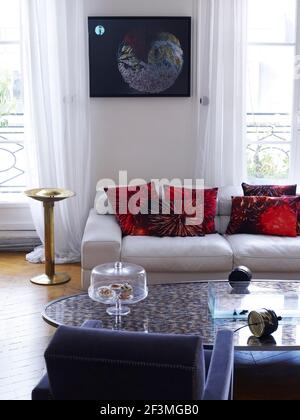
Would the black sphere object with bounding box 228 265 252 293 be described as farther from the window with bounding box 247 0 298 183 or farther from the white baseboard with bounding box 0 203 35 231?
the white baseboard with bounding box 0 203 35 231

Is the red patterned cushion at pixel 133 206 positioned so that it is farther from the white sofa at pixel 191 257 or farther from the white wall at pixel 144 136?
the white wall at pixel 144 136

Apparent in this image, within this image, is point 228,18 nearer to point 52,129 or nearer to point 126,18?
point 126,18

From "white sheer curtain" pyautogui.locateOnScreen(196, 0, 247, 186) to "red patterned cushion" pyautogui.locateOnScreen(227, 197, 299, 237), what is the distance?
0.59 metres

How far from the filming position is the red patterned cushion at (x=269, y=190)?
16.1 feet

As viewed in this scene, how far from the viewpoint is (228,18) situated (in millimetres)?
5121

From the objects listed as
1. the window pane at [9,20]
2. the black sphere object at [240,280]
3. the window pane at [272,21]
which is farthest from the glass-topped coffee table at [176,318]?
the window pane at [9,20]

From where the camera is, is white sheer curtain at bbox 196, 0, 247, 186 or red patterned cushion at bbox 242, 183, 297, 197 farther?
white sheer curtain at bbox 196, 0, 247, 186

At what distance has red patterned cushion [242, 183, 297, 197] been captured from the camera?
4910 millimetres

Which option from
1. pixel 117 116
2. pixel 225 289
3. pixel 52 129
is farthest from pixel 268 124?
pixel 225 289

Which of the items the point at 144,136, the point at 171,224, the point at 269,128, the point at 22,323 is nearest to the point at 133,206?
the point at 171,224

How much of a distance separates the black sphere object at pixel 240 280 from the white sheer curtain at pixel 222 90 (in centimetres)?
182

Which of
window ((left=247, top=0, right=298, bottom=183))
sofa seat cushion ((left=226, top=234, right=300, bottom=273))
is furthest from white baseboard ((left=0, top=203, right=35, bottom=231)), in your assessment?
sofa seat cushion ((left=226, top=234, right=300, bottom=273))

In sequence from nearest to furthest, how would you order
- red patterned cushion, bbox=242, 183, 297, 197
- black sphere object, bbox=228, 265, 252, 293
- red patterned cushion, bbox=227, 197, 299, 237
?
black sphere object, bbox=228, 265, 252, 293, red patterned cushion, bbox=227, 197, 299, 237, red patterned cushion, bbox=242, 183, 297, 197
